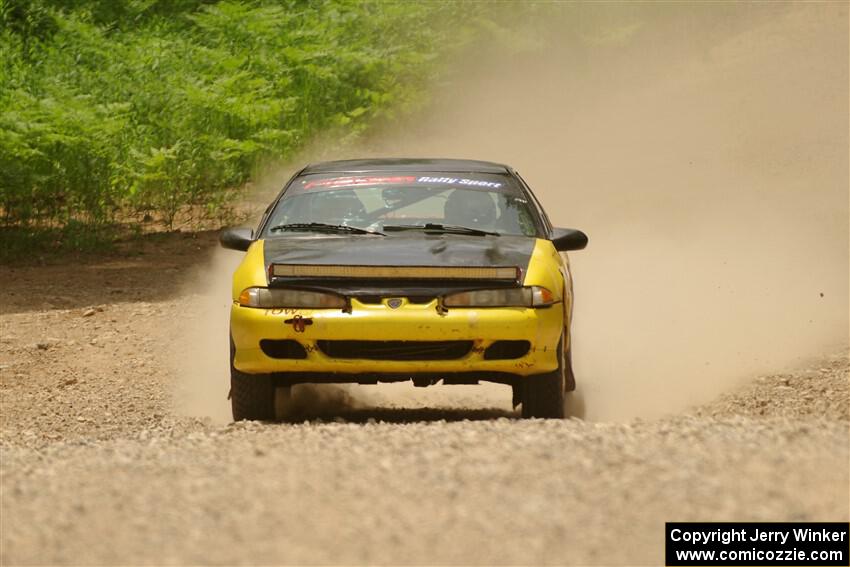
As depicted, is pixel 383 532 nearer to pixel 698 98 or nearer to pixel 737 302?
pixel 737 302

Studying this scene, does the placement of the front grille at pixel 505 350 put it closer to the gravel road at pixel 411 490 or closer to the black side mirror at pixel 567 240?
the gravel road at pixel 411 490

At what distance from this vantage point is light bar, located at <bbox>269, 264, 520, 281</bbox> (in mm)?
8016

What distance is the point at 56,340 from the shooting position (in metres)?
13.7

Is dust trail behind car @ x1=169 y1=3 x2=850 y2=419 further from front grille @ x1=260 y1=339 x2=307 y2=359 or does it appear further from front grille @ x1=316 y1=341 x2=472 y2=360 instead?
front grille @ x1=260 y1=339 x2=307 y2=359

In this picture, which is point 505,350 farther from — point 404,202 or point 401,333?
point 404,202

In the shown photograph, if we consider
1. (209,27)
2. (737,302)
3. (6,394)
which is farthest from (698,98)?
(6,394)

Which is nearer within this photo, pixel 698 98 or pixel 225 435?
pixel 225 435

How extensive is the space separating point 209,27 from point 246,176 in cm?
262

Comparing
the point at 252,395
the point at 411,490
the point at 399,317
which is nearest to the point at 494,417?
the point at 399,317

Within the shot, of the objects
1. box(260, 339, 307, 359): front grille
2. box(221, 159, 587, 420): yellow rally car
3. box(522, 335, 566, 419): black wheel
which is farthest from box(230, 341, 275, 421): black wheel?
box(522, 335, 566, 419): black wheel

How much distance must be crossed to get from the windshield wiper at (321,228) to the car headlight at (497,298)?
3.22 ft

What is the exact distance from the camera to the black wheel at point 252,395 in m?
8.32

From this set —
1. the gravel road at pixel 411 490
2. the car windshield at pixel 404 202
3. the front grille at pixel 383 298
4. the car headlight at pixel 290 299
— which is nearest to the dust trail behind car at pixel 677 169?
the car windshield at pixel 404 202

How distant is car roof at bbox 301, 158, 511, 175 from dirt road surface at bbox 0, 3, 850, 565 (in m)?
1.46
